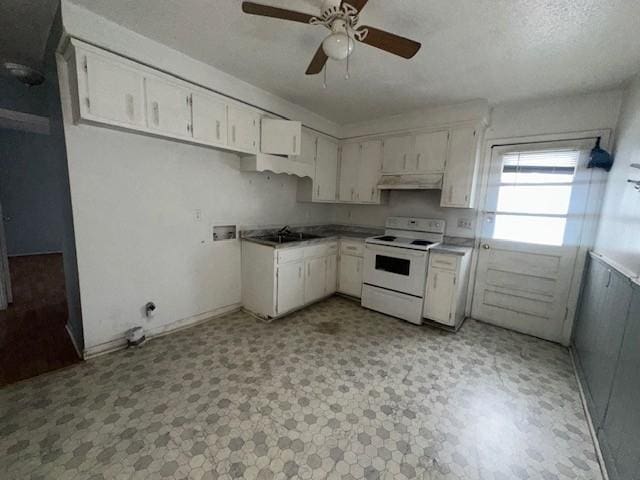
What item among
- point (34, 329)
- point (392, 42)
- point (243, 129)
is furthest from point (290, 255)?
point (34, 329)

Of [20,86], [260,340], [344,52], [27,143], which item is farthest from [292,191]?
[27,143]

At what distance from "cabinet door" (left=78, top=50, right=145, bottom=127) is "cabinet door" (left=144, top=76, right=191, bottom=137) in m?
0.06

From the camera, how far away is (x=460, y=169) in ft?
10.2

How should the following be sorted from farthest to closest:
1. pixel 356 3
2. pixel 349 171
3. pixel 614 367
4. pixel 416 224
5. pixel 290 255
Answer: pixel 349 171 → pixel 416 224 → pixel 290 255 → pixel 614 367 → pixel 356 3

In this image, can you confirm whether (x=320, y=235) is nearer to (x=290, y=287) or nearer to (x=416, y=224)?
(x=290, y=287)

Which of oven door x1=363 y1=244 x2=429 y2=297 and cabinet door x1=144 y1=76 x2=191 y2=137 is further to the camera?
oven door x1=363 y1=244 x2=429 y2=297

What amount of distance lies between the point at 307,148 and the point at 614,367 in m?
3.56

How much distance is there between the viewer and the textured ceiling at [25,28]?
1839 mm

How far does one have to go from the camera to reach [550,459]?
59.6 inches

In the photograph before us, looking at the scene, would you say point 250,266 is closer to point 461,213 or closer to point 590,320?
point 461,213

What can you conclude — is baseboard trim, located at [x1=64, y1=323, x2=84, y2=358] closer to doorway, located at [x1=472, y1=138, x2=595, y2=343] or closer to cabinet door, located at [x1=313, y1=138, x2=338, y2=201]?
cabinet door, located at [x1=313, y1=138, x2=338, y2=201]

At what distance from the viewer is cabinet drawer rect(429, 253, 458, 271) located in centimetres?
295

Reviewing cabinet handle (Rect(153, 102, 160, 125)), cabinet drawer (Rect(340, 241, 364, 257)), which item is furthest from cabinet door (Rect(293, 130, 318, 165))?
cabinet handle (Rect(153, 102, 160, 125))

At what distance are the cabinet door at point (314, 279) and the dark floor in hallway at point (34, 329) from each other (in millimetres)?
2379
